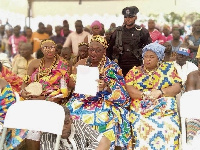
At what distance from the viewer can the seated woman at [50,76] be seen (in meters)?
5.11

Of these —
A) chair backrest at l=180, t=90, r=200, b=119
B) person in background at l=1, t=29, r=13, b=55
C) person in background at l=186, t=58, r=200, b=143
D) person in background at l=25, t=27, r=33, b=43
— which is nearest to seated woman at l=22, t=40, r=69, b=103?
person in background at l=186, t=58, r=200, b=143

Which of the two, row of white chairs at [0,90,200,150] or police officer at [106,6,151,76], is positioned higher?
police officer at [106,6,151,76]

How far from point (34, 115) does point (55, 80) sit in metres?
1.36

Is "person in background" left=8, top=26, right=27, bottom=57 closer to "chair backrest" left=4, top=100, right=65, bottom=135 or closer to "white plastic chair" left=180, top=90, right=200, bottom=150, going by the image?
"chair backrest" left=4, top=100, right=65, bottom=135

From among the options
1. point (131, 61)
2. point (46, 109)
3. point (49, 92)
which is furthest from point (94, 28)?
point (46, 109)

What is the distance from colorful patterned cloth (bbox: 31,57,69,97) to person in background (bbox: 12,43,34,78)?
5.93ft

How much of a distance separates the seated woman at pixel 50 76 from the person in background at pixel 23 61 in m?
1.67

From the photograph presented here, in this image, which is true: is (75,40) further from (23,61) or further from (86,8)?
(86,8)

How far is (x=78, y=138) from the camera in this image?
3.87 meters

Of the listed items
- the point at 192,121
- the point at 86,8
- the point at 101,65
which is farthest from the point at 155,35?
the point at 192,121

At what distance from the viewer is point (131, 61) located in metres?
5.50

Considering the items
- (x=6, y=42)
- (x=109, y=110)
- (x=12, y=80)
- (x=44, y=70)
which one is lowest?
(x=109, y=110)

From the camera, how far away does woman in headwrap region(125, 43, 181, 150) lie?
4590 millimetres

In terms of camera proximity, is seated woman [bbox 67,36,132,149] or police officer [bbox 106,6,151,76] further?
police officer [bbox 106,6,151,76]
